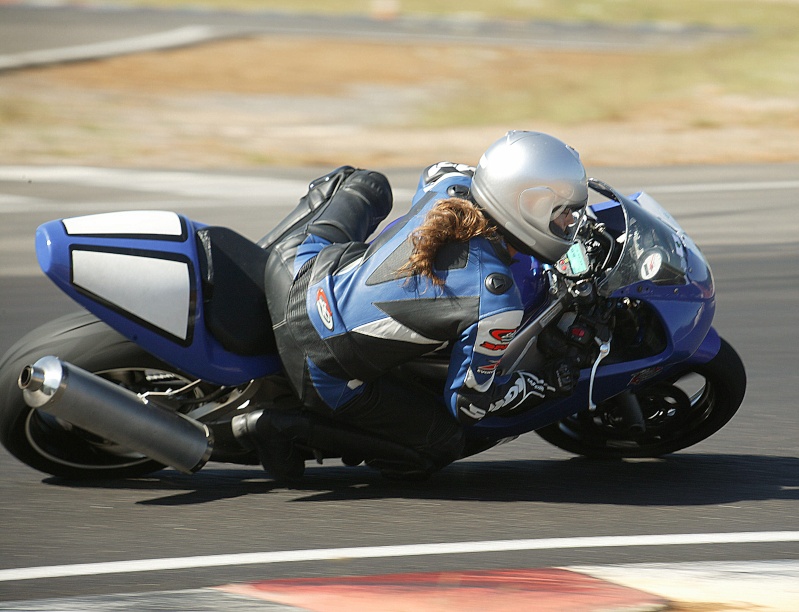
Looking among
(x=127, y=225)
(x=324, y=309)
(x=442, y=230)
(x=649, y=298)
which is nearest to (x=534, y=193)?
(x=442, y=230)

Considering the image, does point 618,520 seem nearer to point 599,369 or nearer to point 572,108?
point 599,369

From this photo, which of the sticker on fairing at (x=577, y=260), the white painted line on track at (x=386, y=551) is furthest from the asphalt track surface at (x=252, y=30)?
the white painted line on track at (x=386, y=551)

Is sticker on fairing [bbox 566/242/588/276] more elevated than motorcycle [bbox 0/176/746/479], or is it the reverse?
sticker on fairing [bbox 566/242/588/276]

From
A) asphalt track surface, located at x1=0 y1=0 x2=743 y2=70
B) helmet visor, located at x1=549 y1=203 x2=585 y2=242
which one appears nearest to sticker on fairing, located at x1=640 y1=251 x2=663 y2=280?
helmet visor, located at x1=549 y1=203 x2=585 y2=242

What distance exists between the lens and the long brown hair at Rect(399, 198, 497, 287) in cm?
430

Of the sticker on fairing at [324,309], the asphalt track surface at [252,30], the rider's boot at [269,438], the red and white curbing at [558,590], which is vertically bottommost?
the red and white curbing at [558,590]

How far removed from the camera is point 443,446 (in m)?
4.73

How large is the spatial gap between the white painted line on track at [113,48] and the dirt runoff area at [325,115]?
22.7 inches

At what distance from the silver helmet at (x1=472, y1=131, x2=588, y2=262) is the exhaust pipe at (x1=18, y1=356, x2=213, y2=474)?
1.25 meters

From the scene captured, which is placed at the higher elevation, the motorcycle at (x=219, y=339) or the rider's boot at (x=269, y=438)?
the motorcycle at (x=219, y=339)

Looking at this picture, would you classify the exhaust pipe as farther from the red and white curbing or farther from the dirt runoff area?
the dirt runoff area

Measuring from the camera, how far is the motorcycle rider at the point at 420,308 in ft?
14.1

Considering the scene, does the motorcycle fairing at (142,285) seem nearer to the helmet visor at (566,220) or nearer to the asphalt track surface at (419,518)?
the asphalt track surface at (419,518)

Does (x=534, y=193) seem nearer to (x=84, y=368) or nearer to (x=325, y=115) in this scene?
(x=84, y=368)
